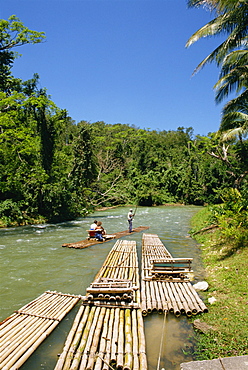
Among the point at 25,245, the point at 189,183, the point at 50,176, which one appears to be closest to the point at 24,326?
the point at 25,245

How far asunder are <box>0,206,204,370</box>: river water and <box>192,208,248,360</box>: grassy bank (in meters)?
0.33

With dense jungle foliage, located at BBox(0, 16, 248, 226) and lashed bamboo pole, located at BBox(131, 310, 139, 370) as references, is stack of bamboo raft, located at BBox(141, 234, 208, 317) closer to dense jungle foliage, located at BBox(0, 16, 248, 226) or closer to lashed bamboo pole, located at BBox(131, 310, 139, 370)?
lashed bamboo pole, located at BBox(131, 310, 139, 370)

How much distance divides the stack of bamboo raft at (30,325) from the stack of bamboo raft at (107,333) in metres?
0.52

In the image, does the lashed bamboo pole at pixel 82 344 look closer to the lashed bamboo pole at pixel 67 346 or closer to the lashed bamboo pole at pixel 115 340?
the lashed bamboo pole at pixel 67 346

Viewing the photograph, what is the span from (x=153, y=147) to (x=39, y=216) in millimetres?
37838

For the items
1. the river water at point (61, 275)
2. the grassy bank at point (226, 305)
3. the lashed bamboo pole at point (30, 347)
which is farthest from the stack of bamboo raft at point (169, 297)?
the lashed bamboo pole at point (30, 347)

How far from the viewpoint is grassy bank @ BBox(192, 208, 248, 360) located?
4.46m

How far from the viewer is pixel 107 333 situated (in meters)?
4.90

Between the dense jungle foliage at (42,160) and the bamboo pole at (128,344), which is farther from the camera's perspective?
the dense jungle foliage at (42,160)

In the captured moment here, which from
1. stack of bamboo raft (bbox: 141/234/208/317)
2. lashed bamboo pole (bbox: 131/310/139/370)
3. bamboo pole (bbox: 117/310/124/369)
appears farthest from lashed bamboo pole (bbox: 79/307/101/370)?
stack of bamboo raft (bbox: 141/234/208/317)

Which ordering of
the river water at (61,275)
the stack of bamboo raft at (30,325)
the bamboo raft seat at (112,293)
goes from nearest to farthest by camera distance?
the stack of bamboo raft at (30,325) → the river water at (61,275) → the bamboo raft seat at (112,293)

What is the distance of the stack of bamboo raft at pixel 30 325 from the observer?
14.2ft

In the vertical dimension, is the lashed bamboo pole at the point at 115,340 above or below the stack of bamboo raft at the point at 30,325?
below

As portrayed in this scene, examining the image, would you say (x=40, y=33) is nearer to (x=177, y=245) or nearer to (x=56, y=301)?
(x=177, y=245)
